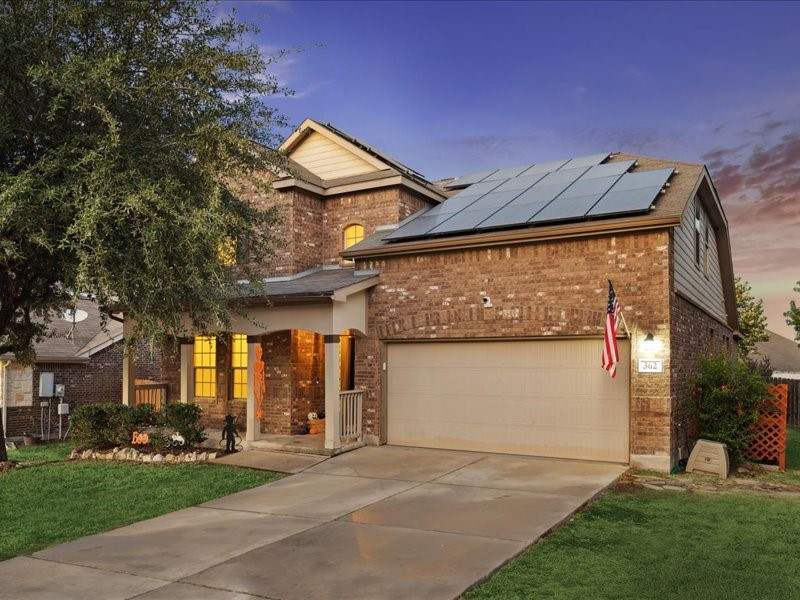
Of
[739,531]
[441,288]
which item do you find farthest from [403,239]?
[739,531]

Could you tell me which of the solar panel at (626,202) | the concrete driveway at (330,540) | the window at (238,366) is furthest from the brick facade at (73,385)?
the solar panel at (626,202)

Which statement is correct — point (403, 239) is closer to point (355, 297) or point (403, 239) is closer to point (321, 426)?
point (355, 297)

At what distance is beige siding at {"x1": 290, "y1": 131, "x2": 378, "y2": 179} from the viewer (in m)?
17.2

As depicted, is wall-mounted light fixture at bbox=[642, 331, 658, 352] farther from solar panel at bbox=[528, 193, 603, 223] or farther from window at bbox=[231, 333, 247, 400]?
window at bbox=[231, 333, 247, 400]

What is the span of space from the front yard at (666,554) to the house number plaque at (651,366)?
2.43 m

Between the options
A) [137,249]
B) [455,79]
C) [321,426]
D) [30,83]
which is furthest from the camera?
[455,79]

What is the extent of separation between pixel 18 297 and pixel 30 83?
419 centimetres

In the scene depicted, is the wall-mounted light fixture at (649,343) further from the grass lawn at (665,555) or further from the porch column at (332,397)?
the porch column at (332,397)

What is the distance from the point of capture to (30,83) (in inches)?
382

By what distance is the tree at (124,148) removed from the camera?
31.0 ft

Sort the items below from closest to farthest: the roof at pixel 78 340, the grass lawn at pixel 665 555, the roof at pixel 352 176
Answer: the grass lawn at pixel 665 555, the roof at pixel 352 176, the roof at pixel 78 340

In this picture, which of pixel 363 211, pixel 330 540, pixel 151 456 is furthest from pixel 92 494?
pixel 363 211

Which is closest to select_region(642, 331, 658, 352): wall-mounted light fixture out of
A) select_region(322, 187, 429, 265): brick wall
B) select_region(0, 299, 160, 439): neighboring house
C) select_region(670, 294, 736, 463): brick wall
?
select_region(670, 294, 736, 463): brick wall

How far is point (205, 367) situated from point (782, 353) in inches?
1832
